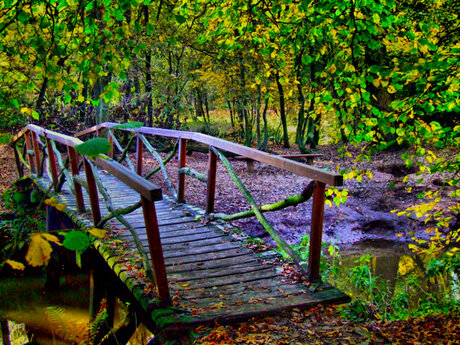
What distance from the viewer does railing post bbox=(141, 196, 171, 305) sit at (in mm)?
2781

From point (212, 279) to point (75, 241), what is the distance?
175cm

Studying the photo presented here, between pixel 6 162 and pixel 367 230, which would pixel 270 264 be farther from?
pixel 6 162

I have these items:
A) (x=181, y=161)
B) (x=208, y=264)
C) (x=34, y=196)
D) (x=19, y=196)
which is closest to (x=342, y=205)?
(x=181, y=161)

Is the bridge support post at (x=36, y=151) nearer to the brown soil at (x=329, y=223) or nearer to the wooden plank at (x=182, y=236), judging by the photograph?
the brown soil at (x=329, y=223)

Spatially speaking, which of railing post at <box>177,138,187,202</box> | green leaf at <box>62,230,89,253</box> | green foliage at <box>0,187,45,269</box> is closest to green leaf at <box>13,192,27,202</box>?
green foliage at <box>0,187,45,269</box>

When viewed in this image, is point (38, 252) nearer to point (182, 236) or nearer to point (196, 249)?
point (196, 249)

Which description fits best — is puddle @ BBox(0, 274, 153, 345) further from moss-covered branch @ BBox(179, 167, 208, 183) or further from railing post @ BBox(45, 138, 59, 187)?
moss-covered branch @ BBox(179, 167, 208, 183)

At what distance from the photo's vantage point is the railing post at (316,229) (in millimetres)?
3090

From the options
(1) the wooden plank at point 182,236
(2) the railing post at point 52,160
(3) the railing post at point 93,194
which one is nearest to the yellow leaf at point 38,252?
(1) the wooden plank at point 182,236

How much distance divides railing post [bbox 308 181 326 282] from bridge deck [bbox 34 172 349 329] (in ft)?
0.45

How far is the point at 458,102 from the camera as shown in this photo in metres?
3.34

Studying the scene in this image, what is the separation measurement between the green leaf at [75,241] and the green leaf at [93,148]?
0.42 meters

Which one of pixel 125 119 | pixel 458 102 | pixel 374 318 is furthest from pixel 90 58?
pixel 125 119

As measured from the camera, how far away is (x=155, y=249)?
2.84 m
